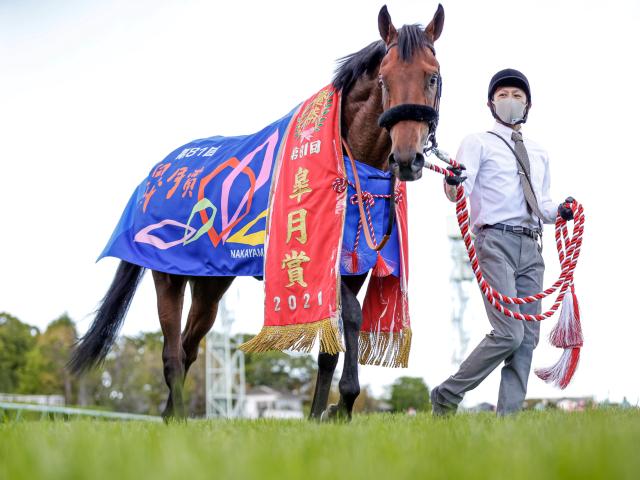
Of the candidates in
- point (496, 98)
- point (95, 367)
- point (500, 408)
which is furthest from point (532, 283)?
point (95, 367)

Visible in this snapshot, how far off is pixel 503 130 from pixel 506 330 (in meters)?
1.28

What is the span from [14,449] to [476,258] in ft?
9.78

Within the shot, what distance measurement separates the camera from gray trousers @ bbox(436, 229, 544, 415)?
15.2ft

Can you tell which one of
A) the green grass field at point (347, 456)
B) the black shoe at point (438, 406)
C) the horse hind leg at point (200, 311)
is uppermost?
the horse hind leg at point (200, 311)

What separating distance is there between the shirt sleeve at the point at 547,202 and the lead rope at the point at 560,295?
0.15 ft

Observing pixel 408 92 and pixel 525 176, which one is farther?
pixel 525 176

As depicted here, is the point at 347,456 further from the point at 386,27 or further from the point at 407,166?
the point at 386,27

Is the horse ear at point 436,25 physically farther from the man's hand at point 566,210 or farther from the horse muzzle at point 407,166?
the man's hand at point 566,210

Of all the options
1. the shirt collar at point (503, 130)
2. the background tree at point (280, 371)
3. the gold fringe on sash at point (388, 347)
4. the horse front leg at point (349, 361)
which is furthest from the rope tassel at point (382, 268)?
the background tree at point (280, 371)

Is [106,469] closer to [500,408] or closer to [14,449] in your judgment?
[14,449]

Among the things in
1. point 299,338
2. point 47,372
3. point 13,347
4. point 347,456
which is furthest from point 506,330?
point 13,347

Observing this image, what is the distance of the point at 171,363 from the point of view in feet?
21.0

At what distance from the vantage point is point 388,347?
214 inches

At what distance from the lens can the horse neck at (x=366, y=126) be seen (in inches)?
196
